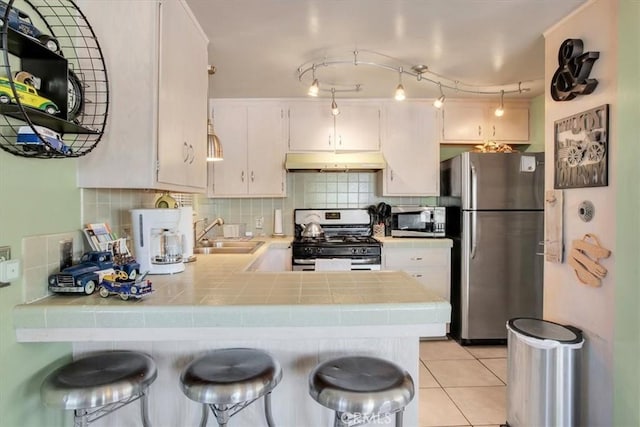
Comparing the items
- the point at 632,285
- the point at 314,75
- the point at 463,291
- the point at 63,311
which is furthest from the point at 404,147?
the point at 63,311

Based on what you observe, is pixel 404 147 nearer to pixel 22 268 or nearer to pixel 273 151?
pixel 273 151

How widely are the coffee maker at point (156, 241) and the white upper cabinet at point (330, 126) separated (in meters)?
2.04

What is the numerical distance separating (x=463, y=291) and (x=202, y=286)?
2524 millimetres

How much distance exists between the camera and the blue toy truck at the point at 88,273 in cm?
127

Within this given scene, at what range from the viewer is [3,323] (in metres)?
1.11

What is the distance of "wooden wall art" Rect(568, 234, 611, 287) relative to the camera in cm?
173

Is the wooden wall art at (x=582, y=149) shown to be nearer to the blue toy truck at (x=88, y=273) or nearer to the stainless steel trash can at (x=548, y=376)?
the stainless steel trash can at (x=548, y=376)

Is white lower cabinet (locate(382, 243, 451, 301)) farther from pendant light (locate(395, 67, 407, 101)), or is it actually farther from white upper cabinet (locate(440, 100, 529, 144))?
pendant light (locate(395, 67, 407, 101))

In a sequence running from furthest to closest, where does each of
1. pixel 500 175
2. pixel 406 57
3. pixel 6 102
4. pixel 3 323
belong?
pixel 500 175 < pixel 406 57 < pixel 3 323 < pixel 6 102

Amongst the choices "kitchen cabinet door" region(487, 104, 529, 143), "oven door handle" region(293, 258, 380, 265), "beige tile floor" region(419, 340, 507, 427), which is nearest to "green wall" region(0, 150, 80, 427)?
"beige tile floor" region(419, 340, 507, 427)

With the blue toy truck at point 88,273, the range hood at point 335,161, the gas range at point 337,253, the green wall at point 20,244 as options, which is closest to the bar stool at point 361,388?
the blue toy truck at point 88,273

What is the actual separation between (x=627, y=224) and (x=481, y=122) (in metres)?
2.28

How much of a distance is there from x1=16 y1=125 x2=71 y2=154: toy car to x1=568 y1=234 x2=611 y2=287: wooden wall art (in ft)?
7.70

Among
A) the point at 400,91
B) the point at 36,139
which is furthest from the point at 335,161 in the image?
the point at 36,139
